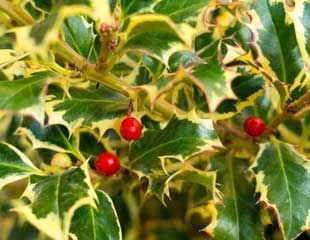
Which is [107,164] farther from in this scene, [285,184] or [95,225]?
[285,184]

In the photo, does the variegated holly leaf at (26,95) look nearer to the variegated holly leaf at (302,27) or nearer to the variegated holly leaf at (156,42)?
the variegated holly leaf at (156,42)

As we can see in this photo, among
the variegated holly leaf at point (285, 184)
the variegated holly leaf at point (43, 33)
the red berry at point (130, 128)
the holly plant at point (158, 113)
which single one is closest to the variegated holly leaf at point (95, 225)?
the holly plant at point (158, 113)

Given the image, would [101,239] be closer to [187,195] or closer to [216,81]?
[216,81]

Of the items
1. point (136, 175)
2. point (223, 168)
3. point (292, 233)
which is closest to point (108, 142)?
point (136, 175)

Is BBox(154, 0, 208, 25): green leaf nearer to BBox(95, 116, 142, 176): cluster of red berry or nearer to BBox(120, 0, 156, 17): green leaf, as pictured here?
BBox(120, 0, 156, 17): green leaf

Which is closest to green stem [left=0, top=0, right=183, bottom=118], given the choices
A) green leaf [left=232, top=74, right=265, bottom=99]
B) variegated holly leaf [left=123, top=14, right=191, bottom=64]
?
variegated holly leaf [left=123, top=14, right=191, bottom=64]
